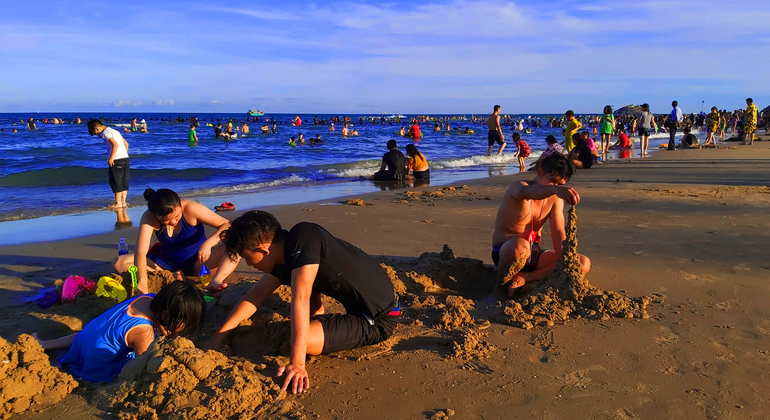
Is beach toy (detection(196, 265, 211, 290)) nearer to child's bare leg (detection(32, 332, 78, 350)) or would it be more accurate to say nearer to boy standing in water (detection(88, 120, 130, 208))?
child's bare leg (detection(32, 332, 78, 350))

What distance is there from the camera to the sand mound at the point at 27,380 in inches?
104

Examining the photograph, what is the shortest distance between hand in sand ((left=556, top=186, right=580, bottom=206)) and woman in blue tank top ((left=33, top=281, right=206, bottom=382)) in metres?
2.42

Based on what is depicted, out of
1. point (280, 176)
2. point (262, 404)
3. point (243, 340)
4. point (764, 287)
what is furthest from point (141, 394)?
point (280, 176)

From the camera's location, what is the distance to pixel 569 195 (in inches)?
137

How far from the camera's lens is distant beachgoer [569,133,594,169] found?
1322 centimetres

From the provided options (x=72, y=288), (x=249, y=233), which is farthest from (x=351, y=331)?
(x=72, y=288)

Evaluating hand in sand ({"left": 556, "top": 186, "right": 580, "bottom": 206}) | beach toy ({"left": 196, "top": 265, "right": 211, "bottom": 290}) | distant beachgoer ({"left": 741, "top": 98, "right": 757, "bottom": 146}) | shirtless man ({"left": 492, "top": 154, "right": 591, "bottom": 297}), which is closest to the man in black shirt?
beach toy ({"left": 196, "top": 265, "right": 211, "bottom": 290})

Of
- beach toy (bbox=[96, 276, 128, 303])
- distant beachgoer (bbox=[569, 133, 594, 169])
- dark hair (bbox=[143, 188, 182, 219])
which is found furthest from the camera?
distant beachgoer (bbox=[569, 133, 594, 169])

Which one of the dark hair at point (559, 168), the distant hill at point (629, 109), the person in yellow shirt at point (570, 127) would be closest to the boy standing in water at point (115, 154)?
the dark hair at point (559, 168)

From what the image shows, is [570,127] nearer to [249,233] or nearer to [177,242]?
[177,242]

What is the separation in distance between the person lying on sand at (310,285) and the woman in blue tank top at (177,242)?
1.27 m

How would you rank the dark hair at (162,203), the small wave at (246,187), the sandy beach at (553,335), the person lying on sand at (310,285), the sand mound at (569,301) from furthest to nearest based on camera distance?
the small wave at (246,187), the dark hair at (162,203), the sand mound at (569,301), the person lying on sand at (310,285), the sandy beach at (553,335)

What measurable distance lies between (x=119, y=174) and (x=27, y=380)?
256 inches

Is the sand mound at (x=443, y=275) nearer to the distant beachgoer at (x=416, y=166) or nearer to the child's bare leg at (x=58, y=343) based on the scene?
the child's bare leg at (x=58, y=343)
